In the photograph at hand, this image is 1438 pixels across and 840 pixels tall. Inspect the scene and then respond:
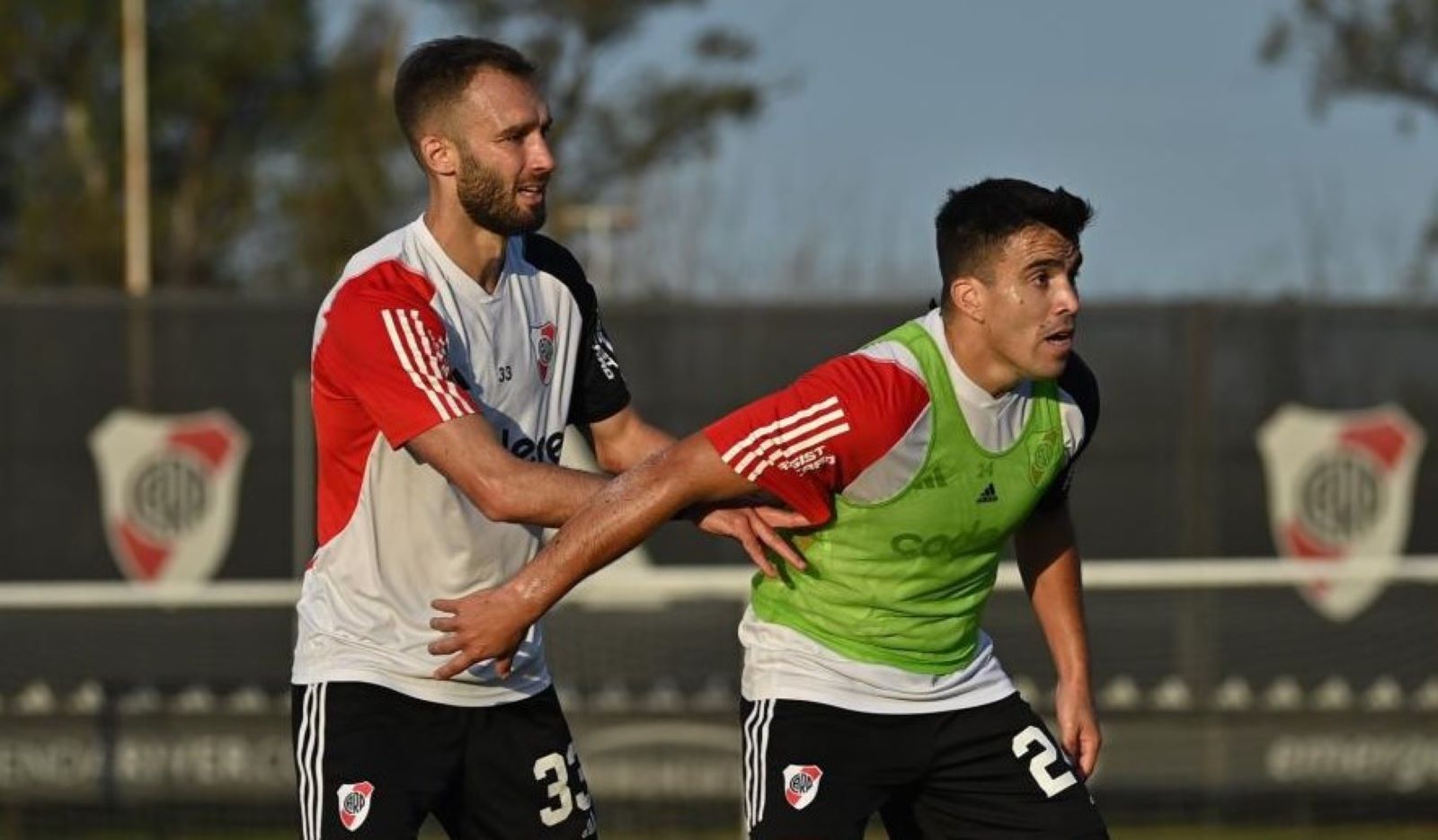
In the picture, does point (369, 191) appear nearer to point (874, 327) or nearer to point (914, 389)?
point (874, 327)

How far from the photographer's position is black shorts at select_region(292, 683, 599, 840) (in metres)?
5.97

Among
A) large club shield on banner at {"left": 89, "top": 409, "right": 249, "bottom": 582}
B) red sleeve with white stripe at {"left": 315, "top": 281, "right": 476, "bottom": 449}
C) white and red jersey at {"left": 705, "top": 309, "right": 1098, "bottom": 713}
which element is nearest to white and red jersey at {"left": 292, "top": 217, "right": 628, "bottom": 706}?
red sleeve with white stripe at {"left": 315, "top": 281, "right": 476, "bottom": 449}

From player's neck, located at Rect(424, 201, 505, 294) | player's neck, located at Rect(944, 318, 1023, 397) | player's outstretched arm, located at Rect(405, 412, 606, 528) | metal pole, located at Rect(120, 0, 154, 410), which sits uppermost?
metal pole, located at Rect(120, 0, 154, 410)

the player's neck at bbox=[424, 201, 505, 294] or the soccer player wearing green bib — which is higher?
the player's neck at bbox=[424, 201, 505, 294]

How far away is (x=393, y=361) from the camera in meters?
5.88

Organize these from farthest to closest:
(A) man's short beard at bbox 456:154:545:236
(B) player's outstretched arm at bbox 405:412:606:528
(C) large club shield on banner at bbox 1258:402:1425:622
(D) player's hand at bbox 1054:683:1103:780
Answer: (C) large club shield on banner at bbox 1258:402:1425:622, (D) player's hand at bbox 1054:683:1103:780, (A) man's short beard at bbox 456:154:545:236, (B) player's outstretched arm at bbox 405:412:606:528

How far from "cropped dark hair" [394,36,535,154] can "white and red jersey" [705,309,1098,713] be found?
996 millimetres

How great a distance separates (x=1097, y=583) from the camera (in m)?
12.3

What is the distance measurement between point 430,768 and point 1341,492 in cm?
729

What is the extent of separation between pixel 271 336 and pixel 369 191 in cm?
2176

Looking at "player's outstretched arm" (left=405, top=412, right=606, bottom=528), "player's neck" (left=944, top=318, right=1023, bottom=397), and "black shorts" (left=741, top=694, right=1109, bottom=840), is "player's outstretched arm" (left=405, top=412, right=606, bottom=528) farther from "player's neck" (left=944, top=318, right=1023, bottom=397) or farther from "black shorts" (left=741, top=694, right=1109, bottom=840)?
"player's neck" (left=944, top=318, right=1023, bottom=397)

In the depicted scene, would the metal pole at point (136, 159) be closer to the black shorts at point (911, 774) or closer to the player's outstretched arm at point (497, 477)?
the black shorts at point (911, 774)

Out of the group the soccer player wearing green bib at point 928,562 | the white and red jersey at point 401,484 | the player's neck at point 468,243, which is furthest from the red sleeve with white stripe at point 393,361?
the soccer player wearing green bib at point 928,562

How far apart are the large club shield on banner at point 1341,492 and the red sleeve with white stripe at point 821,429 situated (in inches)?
262
